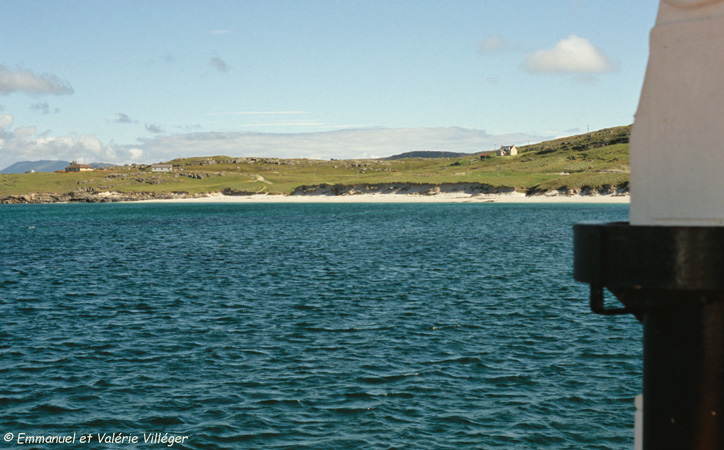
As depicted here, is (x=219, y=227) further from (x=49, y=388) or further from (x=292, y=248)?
(x=49, y=388)

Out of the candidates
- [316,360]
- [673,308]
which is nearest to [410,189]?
[316,360]

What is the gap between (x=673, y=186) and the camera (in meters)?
4.70

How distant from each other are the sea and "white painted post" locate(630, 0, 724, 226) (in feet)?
37.1

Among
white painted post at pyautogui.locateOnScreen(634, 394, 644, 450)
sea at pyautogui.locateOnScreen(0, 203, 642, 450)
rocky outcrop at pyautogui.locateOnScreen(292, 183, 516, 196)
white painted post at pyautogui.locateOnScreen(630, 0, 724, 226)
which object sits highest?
rocky outcrop at pyautogui.locateOnScreen(292, 183, 516, 196)

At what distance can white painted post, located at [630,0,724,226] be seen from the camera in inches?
179

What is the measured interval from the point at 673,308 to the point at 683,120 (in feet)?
4.65

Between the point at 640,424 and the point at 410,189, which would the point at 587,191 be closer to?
the point at 410,189

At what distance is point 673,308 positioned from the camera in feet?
15.5

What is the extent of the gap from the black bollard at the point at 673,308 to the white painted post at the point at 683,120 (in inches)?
10.5

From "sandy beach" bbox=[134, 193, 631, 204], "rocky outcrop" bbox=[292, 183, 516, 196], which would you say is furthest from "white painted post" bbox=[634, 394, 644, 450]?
"rocky outcrop" bbox=[292, 183, 516, 196]

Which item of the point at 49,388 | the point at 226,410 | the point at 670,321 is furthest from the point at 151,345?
the point at 670,321

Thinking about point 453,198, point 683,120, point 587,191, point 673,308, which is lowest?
point 673,308

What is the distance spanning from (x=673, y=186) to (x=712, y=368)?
1422 mm

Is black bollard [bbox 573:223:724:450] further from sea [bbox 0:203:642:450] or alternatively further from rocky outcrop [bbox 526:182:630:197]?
rocky outcrop [bbox 526:182:630:197]
